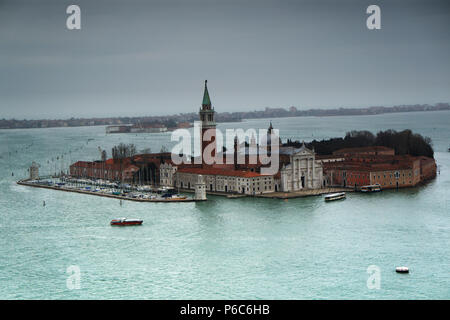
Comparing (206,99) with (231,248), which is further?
(206,99)

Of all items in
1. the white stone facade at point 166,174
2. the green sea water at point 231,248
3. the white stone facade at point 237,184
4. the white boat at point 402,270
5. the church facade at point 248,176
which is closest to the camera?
the green sea water at point 231,248

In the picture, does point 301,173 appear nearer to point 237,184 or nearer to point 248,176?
point 248,176

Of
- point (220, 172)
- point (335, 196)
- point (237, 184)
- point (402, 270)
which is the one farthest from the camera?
point (220, 172)

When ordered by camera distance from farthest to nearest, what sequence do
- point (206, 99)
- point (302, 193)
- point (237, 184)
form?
point (206, 99)
point (237, 184)
point (302, 193)

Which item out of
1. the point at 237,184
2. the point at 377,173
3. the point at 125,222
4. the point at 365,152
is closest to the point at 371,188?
the point at 377,173

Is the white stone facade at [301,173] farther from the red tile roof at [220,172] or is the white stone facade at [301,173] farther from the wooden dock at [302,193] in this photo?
the red tile roof at [220,172]

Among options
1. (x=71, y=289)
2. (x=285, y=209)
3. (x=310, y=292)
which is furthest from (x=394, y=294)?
(x=285, y=209)

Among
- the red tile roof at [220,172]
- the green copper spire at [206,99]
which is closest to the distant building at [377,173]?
the red tile roof at [220,172]

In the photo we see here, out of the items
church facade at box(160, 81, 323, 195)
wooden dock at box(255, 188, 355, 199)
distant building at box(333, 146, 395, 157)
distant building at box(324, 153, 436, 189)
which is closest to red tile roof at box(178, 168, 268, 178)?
church facade at box(160, 81, 323, 195)

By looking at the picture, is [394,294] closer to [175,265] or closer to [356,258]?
[356,258]

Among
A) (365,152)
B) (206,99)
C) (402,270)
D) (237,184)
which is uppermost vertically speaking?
(206,99)
